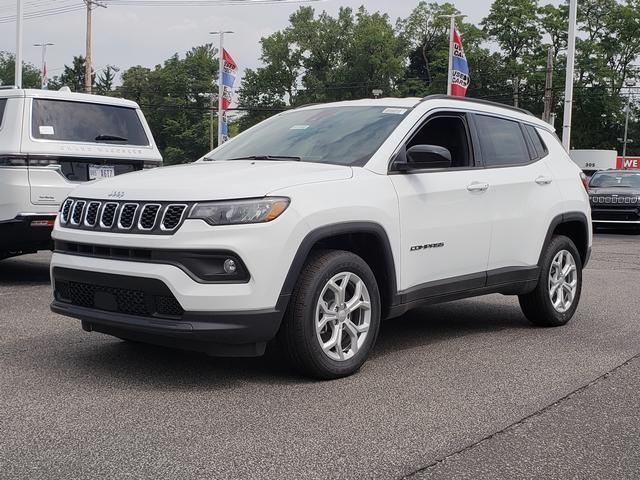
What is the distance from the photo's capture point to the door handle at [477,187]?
6.09 metres

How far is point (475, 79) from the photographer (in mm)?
76688

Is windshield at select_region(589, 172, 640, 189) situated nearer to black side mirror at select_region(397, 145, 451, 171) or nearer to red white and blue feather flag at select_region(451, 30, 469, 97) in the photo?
red white and blue feather flag at select_region(451, 30, 469, 97)

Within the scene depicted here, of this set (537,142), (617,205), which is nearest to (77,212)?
(537,142)

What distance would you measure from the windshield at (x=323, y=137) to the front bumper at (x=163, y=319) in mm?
1341

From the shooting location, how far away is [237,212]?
15.1 feet

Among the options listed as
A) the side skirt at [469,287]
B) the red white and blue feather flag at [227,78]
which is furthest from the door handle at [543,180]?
the red white and blue feather flag at [227,78]

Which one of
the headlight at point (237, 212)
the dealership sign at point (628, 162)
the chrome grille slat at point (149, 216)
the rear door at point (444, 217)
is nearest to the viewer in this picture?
the headlight at point (237, 212)

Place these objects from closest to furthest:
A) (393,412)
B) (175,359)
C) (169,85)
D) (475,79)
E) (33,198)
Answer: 1. (393,412)
2. (175,359)
3. (33,198)
4. (475,79)
5. (169,85)

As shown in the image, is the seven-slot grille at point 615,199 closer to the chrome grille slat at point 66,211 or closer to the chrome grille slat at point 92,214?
the chrome grille slat at point 66,211

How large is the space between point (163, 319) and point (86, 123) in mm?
5000

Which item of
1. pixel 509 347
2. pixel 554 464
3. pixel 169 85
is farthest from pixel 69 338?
pixel 169 85

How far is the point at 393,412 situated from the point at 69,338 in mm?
2820

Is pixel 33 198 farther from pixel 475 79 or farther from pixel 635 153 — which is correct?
pixel 635 153

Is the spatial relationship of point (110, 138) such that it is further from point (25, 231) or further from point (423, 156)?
point (423, 156)
